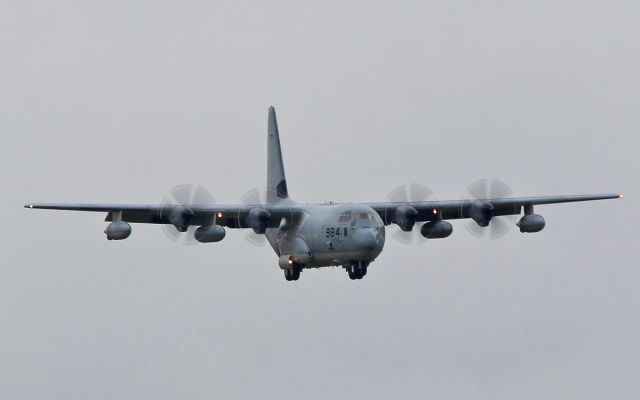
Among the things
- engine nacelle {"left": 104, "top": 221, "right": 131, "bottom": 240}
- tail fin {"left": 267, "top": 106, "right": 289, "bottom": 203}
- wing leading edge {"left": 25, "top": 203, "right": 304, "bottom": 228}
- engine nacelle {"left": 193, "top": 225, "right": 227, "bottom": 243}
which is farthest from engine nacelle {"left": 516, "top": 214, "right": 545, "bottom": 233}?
engine nacelle {"left": 104, "top": 221, "right": 131, "bottom": 240}

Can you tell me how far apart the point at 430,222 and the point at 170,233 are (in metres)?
11.9

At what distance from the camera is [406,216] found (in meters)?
72.8

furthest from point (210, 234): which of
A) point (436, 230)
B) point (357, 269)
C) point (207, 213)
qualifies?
point (436, 230)

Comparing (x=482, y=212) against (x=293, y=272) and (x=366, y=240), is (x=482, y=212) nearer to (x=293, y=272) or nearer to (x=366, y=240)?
(x=366, y=240)

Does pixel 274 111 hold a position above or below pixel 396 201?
above

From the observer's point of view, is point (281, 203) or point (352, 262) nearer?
point (352, 262)

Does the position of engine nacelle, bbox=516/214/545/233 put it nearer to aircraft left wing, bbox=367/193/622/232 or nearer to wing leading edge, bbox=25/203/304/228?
aircraft left wing, bbox=367/193/622/232

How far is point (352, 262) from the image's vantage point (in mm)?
68938

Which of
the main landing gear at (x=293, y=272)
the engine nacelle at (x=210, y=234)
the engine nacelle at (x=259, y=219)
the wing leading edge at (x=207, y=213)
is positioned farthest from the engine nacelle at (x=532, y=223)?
the engine nacelle at (x=210, y=234)

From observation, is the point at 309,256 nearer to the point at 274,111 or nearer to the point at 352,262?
the point at 352,262

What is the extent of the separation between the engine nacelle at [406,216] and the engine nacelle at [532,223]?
465 centimetres

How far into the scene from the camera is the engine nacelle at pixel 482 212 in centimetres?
7325

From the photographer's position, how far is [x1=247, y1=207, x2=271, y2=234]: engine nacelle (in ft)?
231

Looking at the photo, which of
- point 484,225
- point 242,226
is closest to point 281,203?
point 242,226
